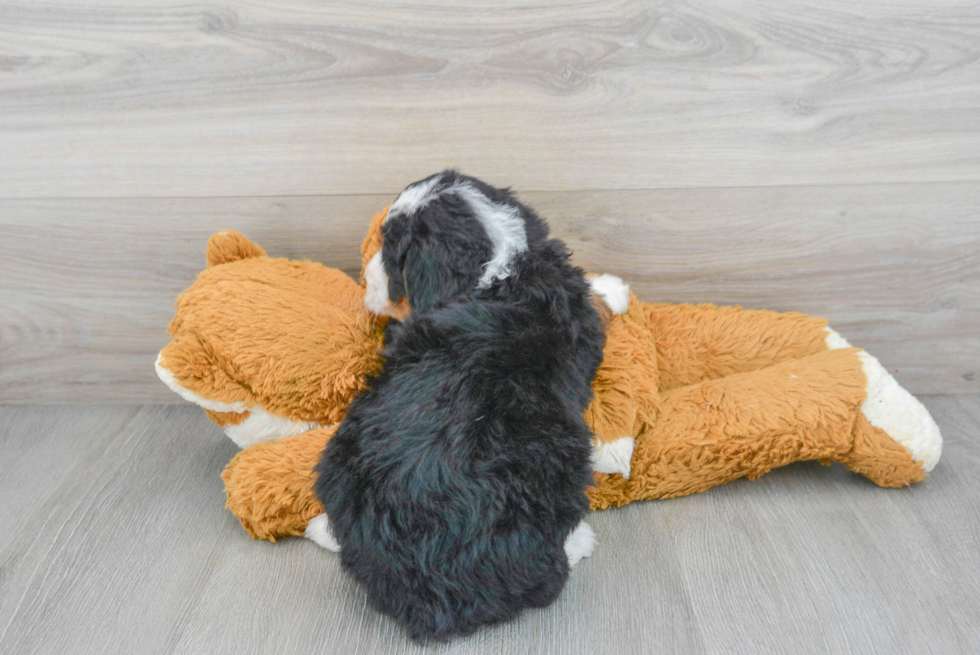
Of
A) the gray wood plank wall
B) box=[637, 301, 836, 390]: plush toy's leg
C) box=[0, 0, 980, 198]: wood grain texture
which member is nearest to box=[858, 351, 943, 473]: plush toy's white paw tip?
box=[637, 301, 836, 390]: plush toy's leg

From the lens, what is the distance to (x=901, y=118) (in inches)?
43.5

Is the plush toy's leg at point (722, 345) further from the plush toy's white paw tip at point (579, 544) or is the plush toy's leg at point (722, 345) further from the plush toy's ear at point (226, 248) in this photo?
the plush toy's ear at point (226, 248)

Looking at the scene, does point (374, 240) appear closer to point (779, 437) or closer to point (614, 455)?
point (614, 455)

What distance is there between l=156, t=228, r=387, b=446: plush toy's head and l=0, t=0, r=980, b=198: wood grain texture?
0.23m

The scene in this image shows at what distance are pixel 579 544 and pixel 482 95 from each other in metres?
0.70

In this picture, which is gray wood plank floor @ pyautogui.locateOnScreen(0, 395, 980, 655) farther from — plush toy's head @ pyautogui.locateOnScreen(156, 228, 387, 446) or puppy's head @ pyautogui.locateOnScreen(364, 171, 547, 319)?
puppy's head @ pyautogui.locateOnScreen(364, 171, 547, 319)

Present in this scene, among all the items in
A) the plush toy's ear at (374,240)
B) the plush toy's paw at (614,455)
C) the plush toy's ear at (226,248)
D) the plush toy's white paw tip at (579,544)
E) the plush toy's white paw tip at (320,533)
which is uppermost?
the plush toy's ear at (374,240)

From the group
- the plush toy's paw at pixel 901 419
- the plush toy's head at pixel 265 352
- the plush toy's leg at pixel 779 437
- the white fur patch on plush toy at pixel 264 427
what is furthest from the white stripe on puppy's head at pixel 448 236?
the plush toy's paw at pixel 901 419

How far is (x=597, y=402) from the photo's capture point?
0.94 metres

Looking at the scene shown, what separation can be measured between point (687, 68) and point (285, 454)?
33.5 inches

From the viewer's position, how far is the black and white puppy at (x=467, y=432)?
75 centimetres

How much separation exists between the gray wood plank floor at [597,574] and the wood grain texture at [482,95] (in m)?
0.51

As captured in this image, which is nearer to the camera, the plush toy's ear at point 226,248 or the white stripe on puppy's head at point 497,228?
the white stripe on puppy's head at point 497,228

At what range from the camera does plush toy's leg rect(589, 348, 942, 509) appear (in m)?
0.98
